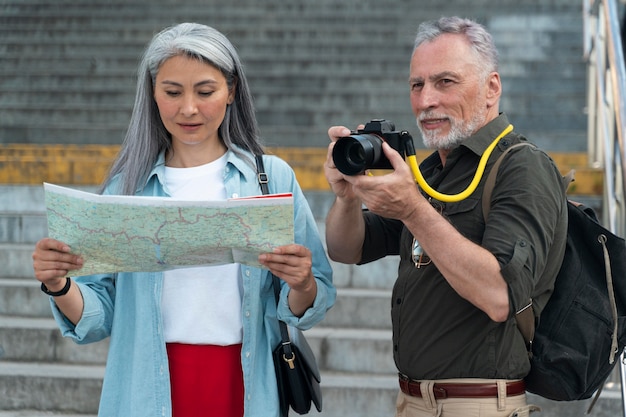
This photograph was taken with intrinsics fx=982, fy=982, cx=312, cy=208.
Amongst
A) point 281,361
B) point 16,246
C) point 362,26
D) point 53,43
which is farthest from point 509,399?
point 53,43

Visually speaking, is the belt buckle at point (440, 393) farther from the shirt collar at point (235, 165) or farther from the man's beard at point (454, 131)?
the shirt collar at point (235, 165)

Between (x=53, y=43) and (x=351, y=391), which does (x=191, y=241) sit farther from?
(x=53, y=43)

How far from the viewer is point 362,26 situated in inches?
366

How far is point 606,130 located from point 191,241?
3.47 metres

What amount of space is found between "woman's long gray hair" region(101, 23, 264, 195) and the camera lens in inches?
18.9

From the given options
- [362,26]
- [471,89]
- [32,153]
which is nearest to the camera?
[471,89]

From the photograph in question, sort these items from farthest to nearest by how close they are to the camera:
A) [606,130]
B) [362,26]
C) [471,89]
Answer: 1. [362,26]
2. [606,130]
3. [471,89]

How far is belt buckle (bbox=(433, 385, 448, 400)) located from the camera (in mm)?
2658

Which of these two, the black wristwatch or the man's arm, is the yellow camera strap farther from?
the black wristwatch

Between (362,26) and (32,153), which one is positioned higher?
(362,26)

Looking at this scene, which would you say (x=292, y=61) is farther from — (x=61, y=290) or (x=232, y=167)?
(x=61, y=290)

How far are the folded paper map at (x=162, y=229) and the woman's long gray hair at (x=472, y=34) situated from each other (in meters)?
0.68

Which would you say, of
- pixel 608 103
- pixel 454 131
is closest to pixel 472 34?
pixel 454 131

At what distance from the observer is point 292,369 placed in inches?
110
